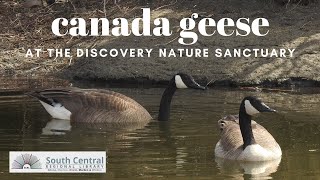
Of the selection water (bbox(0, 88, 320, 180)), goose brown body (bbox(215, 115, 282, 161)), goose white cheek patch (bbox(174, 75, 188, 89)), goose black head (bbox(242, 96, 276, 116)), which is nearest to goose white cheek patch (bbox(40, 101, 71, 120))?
water (bbox(0, 88, 320, 180))

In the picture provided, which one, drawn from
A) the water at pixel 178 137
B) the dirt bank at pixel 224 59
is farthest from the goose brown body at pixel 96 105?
the dirt bank at pixel 224 59

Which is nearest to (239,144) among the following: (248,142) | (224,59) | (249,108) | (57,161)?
(248,142)

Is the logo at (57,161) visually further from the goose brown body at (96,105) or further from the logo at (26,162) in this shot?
the goose brown body at (96,105)

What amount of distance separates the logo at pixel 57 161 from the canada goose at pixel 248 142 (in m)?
1.57

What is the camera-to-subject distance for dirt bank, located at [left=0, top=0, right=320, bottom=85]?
57.9ft

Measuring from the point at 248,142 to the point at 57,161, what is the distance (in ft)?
7.73

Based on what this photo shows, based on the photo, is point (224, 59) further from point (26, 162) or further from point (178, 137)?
point (26, 162)

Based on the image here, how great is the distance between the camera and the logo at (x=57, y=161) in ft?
32.8

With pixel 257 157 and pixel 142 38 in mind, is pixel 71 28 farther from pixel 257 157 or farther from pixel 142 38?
pixel 257 157

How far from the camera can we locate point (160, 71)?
59.1 feet

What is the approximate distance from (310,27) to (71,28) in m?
5.91

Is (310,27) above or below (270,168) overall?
above

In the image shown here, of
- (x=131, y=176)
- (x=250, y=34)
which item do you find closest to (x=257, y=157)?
(x=131, y=176)

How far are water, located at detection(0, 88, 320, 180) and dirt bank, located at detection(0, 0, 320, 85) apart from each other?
4.36 ft
